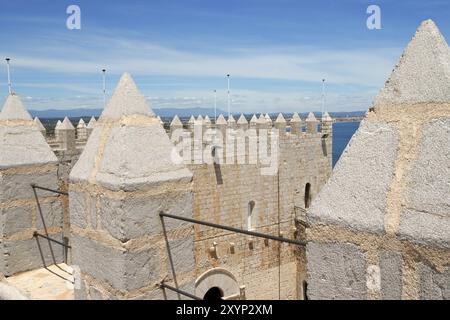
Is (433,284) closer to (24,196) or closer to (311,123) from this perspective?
(24,196)

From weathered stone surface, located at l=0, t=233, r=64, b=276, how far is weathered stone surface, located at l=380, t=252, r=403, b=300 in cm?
321

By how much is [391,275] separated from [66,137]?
826 cm

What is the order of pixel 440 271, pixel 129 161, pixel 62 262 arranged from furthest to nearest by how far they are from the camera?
1. pixel 62 262
2. pixel 129 161
3. pixel 440 271

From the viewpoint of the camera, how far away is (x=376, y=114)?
1521 millimetres

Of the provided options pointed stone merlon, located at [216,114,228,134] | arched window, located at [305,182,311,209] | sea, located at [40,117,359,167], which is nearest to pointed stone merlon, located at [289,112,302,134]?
sea, located at [40,117,359,167]

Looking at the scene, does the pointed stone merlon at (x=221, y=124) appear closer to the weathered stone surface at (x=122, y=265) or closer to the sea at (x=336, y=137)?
the sea at (x=336, y=137)

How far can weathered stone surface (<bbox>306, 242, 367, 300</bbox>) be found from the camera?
4.70 ft

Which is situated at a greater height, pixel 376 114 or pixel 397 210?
pixel 376 114

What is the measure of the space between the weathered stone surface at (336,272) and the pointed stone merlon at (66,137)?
787 cm

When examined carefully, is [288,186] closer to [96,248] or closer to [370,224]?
[96,248]

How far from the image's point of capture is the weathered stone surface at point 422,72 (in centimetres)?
137
